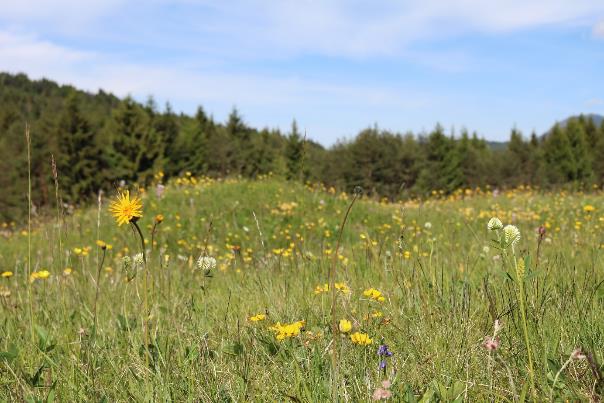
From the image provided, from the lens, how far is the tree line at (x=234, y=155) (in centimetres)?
3591

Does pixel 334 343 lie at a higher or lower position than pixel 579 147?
lower

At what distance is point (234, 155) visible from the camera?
45.5 meters

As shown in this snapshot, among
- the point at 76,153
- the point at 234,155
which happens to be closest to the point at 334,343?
the point at 76,153

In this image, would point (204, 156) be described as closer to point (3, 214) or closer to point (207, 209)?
point (3, 214)

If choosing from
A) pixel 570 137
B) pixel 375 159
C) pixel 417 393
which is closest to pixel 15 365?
pixel 417 393

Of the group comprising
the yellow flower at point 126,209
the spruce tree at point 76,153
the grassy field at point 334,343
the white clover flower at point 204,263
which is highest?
the spruce tree at point 76,153

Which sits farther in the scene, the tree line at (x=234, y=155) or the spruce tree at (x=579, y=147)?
the spruce tree at (x=579, y=147)

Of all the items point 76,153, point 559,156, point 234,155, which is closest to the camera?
point 76,153

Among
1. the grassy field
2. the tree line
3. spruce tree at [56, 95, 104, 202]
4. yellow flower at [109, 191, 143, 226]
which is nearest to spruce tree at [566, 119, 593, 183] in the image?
the tree line

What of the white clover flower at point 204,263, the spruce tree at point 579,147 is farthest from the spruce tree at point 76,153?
the spruce tree at point 579,147

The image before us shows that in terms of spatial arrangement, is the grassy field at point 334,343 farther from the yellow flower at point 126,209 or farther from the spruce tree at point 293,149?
the spruce tree at point 293,149

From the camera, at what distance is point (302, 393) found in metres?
1.62

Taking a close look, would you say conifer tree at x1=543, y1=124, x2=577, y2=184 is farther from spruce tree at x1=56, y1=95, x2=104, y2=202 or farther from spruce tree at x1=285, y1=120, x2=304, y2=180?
spruce tree at x1=56, y1=95, x2=104, y2=202

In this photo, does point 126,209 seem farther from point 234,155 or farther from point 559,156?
point 559,156
